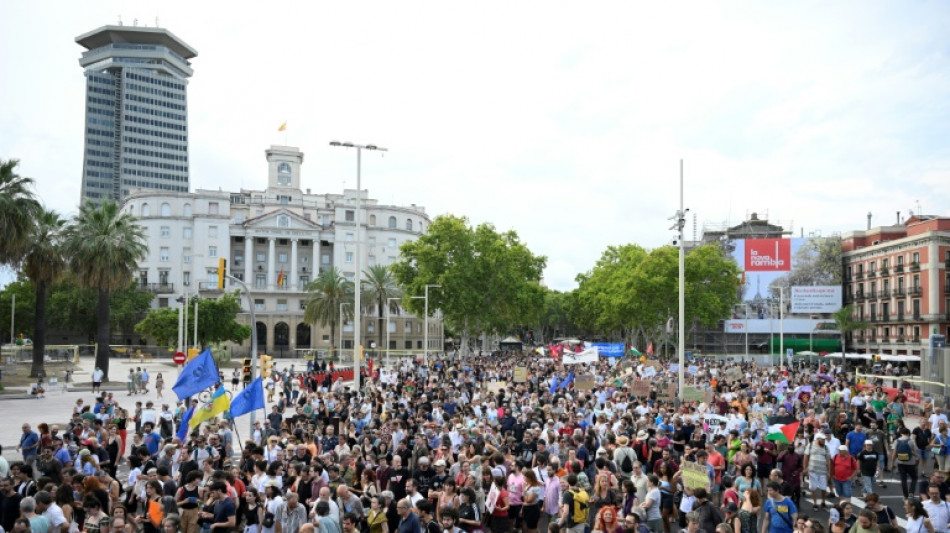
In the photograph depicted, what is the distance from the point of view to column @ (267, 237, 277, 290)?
9931cm

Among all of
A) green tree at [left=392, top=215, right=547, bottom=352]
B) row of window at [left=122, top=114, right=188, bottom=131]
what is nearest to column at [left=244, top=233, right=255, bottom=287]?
green tree at [left=392, top=215, right=547, bottom=352]

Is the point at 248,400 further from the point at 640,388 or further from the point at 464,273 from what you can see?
the point at 464,273

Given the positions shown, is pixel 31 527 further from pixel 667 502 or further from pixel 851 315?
pixel 851 315

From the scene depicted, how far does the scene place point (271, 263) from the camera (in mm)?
99750

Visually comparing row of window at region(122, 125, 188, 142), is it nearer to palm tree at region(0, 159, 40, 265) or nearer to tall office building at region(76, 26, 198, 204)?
tall office building at region(76, 26, 198, 204)

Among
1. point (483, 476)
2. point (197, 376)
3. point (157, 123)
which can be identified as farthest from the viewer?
point (157, 123)

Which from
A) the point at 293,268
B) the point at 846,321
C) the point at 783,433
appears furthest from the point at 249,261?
the point at 783,433

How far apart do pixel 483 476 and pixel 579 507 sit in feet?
5.93

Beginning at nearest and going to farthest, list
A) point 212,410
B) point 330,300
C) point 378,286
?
point 212,410
point 330,300
point 378,286

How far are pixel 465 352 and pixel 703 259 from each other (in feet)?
83.3

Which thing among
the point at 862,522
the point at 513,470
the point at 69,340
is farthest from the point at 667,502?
the point at 69,340

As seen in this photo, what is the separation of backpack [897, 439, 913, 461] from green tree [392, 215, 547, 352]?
53.9 metres

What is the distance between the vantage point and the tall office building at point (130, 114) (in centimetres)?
15762

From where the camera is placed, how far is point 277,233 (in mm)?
99875
